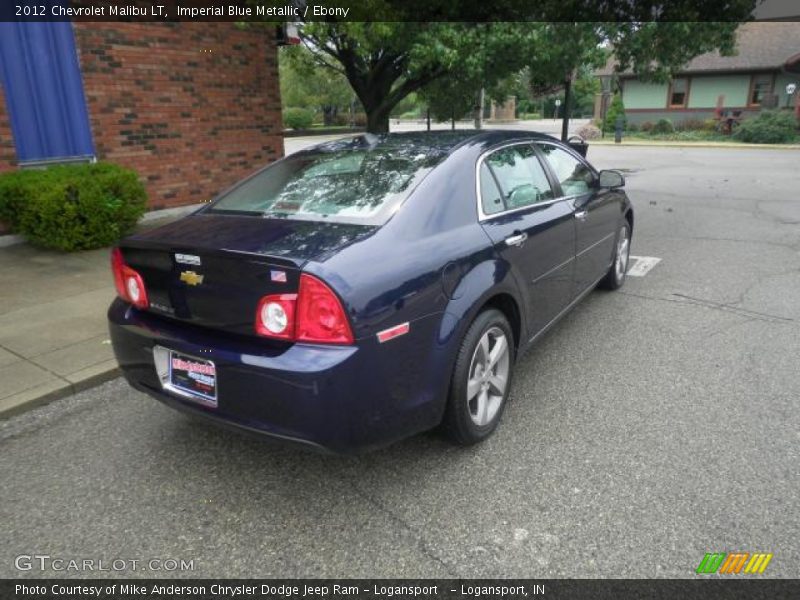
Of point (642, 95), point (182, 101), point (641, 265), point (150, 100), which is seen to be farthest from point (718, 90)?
point (150, 100)

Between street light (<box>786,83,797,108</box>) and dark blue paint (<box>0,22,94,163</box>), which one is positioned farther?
street light (<box>786,83,797,108</box>)

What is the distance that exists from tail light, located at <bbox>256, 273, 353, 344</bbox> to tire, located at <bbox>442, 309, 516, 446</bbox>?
0.71 meters

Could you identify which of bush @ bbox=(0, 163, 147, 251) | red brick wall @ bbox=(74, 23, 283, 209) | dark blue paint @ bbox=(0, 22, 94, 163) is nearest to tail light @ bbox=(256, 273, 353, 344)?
bush @ bbox=(0, 163, 147, 251)

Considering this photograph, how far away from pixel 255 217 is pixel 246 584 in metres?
1.66

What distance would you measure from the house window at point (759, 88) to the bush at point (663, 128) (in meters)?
5.11

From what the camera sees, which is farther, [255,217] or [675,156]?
[675,156]

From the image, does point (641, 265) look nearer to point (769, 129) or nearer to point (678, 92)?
point (769, 129)

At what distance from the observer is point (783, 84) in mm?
33719

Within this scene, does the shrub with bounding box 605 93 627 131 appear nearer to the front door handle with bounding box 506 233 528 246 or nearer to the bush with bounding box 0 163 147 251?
the bush with bounding box 0 163 147 251

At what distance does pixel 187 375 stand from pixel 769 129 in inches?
1243

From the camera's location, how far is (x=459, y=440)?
2.95 meters

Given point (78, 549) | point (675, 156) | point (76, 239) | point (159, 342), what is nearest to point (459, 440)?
point (159, 342)

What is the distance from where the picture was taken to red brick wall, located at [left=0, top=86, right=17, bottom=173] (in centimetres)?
672

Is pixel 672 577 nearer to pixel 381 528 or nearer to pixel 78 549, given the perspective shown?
pixel 381 528
